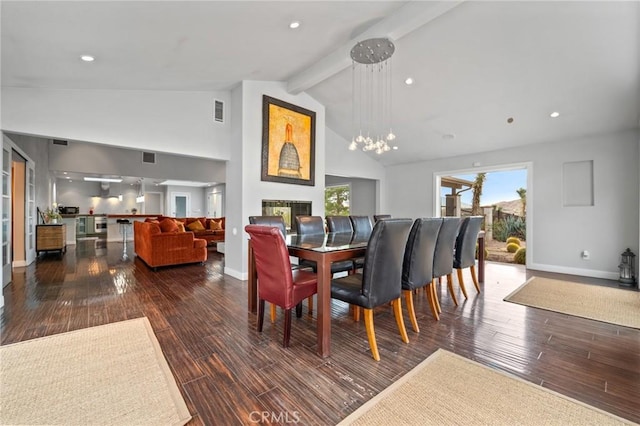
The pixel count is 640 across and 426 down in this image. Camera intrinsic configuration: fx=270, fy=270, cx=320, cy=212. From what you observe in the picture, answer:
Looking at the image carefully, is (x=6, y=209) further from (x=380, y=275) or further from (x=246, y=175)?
(x=380, y=275)

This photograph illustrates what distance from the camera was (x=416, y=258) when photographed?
2.50 meters

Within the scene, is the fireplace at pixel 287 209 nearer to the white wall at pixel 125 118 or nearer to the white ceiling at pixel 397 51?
the white wall at pixel 125 118

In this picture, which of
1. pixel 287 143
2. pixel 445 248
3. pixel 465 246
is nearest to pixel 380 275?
pixel 445 248

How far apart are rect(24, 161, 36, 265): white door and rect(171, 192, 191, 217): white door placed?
6.01m

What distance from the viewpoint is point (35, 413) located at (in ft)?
4.83

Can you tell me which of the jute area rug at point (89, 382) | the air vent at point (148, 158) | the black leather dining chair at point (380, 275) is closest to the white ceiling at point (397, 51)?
the black leather dining chair at point (380, 275)

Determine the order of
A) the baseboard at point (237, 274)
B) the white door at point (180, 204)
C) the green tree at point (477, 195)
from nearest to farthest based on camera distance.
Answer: the baseboard at point (237, 274)
the green tree at point (477, 195)
the white door at point (180, 204)

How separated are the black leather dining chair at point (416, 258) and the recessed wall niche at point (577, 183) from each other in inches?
171

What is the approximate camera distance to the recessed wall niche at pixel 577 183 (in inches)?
193

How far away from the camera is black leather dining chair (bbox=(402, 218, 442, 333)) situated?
2.47 meters

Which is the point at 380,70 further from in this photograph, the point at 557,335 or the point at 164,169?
the point at 164,169

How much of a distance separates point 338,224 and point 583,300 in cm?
331

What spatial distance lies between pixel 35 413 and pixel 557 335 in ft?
12.6

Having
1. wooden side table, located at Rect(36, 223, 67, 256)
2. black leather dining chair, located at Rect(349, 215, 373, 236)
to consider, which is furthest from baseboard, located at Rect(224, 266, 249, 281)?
wooden side table, located at Rect(36, 223, 67, 256)
